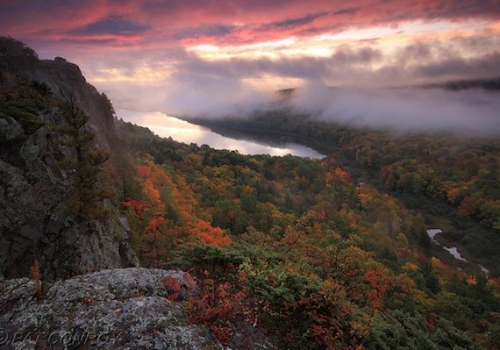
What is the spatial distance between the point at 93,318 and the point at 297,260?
40.3 feet

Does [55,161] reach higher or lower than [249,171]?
higher

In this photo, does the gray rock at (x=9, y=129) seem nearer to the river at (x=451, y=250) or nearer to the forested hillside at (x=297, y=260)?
the forested hillside at (x=297, y=260)

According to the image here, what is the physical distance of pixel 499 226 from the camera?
10081 centimetres

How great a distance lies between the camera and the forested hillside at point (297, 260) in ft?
41.7

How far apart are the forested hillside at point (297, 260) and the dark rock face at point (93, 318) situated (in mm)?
1108

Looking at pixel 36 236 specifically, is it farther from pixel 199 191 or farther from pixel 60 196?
pixel 199 191

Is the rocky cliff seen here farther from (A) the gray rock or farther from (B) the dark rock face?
(B) the dark rock face

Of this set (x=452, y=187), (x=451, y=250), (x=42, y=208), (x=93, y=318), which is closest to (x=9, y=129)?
(x=42, y=208)

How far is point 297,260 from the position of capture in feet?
67.9

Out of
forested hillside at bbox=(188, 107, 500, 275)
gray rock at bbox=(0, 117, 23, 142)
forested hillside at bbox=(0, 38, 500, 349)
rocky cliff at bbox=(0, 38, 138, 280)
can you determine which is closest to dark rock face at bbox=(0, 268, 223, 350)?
forested hillside at bbox=(0, 38, 500, 349)

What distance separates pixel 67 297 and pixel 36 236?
7816 mm

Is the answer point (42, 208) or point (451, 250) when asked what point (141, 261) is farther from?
point (451, 250)

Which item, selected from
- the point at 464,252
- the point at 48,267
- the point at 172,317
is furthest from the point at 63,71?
the point at 464,252

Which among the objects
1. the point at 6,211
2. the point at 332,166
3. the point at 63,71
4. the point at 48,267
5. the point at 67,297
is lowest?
the point at 332,166
